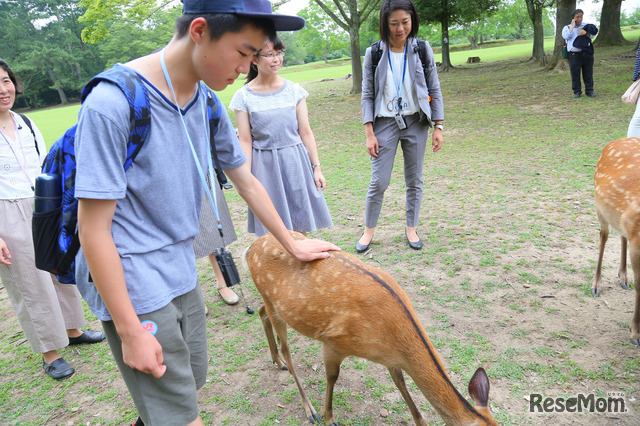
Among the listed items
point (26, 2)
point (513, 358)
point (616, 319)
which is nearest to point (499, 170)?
point (616, 319)

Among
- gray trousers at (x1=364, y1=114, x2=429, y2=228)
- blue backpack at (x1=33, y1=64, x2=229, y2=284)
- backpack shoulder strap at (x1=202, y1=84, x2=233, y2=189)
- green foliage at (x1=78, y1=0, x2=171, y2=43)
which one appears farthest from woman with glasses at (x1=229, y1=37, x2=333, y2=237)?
green foliage at (x1=78, y1=0, x2=171, y2=43)

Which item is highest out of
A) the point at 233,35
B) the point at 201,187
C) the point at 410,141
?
the point at 233,35

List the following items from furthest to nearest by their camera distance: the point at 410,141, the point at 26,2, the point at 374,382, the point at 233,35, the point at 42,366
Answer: the point at 26,2, the point at 410,141, the point at 42,366, the point at 374,382, the point at 233,35

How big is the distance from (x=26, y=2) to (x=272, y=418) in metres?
71.2

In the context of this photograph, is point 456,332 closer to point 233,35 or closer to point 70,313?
point 233,35

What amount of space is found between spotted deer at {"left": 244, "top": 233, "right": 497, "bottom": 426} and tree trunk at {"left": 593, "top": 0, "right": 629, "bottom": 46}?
24.7m

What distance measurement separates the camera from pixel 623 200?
10.5 feet

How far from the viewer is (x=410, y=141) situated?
4.57 m

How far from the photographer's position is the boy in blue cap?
4.18 ft

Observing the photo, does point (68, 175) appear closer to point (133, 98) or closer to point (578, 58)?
point (133, 98)

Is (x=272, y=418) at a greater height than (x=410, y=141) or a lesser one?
lesser

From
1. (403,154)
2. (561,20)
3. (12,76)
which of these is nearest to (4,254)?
(12,76)

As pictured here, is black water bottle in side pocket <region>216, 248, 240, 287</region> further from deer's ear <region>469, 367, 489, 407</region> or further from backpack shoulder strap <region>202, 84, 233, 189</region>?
deer's ear <region>469, 367, 489, 407</region>

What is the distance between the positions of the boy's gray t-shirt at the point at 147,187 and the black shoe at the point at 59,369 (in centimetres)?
247
